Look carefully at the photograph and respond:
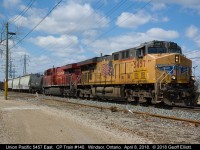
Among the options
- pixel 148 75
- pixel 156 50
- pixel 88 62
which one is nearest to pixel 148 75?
pixel 148 75

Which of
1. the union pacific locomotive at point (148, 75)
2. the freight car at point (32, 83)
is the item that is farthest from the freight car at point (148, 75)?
the freight car at point (32, 83)

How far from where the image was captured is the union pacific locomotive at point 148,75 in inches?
729

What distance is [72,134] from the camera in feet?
31.4

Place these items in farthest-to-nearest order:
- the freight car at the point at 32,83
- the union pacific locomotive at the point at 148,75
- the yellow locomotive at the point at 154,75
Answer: the freight car at the point at 32,83, the union pacific locomotive at the point at 148,75, the yellow locomotive at the point at 154,75

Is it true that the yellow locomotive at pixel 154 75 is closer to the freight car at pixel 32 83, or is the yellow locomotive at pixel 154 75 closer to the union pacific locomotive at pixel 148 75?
the union pacific locomotive at pixel 148 75

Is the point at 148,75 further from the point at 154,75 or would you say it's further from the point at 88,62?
the point at 88,62

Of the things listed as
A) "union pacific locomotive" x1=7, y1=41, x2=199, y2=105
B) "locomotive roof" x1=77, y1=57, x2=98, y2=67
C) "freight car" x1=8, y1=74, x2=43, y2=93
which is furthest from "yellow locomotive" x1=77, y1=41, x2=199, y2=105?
"freight car" x1=8, y1=74, x2=43, y2=93

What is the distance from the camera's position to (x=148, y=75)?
63.9ft

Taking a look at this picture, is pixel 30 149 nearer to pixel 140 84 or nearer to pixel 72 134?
pixel 72 134

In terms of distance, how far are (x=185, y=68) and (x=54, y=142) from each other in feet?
42.4

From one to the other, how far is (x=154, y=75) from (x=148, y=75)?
63 cm

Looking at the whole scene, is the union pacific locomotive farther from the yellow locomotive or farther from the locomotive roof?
the locomotive roof

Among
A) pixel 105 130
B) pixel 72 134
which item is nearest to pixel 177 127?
pixel 105 130

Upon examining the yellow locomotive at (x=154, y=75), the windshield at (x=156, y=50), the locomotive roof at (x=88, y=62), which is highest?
the locomotive roof at (x=88, y=62)
